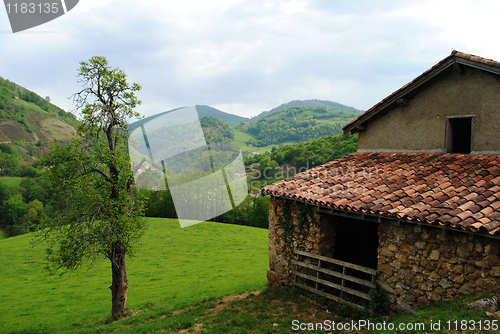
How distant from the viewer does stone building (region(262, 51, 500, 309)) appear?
20.4 feet

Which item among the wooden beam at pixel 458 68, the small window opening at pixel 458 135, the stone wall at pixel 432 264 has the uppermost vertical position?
the wooden beam at pixel 458 68

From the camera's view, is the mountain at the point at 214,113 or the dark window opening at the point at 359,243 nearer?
the dark window opening at the point at 359,243

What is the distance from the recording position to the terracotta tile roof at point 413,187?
6.15 meters

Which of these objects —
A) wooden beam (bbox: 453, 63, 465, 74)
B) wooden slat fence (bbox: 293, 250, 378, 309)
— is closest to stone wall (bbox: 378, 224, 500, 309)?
wooden slat fence (bbox: 293, 250, 378, 309)

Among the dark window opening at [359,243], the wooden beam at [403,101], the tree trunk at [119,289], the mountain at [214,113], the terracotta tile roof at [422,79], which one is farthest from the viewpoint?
the mountain at [214,113]

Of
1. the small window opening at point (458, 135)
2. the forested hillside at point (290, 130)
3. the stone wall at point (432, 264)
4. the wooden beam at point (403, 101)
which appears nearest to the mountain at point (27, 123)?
the forested hillside at point (290, 130)

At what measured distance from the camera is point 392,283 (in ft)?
24.3

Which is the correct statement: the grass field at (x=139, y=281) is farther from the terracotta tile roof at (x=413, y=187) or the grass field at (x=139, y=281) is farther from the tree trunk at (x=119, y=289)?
the terracotta tile roof at (x=413, y=187)

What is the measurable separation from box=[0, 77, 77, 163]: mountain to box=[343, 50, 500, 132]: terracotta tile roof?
358ft

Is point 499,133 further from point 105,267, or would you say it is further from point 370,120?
point 105,267

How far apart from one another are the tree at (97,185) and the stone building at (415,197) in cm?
575

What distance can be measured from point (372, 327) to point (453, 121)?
7157 mm

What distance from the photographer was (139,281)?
61.9ft

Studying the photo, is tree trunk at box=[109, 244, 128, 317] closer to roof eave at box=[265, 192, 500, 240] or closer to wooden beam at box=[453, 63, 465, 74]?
roof eave at box=[265, 192, 500, 240]
